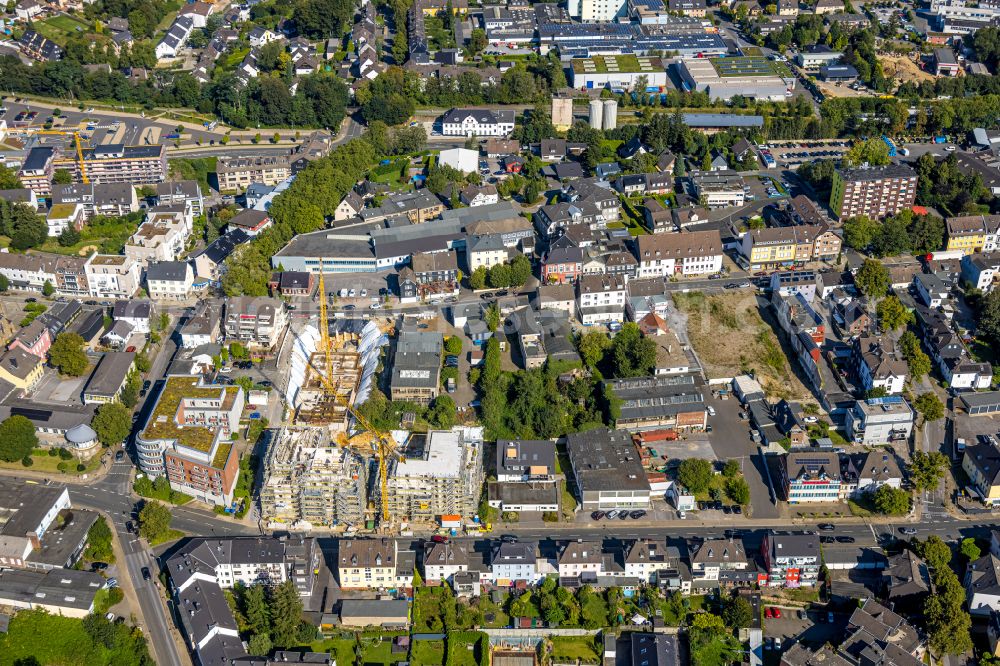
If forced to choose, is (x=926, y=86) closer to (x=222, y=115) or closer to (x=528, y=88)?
(x=528, y=88)

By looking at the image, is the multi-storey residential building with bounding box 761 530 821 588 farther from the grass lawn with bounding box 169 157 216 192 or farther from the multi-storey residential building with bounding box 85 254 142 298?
the grass lawn with bounding box 169 157 216 192

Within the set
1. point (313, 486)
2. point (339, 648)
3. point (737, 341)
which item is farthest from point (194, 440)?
point (737, 341)

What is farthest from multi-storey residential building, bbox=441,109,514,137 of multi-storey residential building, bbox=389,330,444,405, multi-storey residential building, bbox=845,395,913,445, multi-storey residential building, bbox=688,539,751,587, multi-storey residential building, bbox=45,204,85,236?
multi-storey residential building, bbox=688,539,751,587

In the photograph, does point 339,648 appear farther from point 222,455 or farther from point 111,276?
point 111,276

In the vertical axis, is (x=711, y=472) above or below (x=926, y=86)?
below

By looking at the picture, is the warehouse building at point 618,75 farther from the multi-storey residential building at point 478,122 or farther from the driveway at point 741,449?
the driveway at point 741,449

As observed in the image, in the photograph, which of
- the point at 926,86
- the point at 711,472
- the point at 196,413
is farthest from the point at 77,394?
the point at 926,86

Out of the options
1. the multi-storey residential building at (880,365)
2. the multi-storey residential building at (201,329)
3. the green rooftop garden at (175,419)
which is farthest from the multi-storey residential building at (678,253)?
the green rooftop garden at (175,419)
